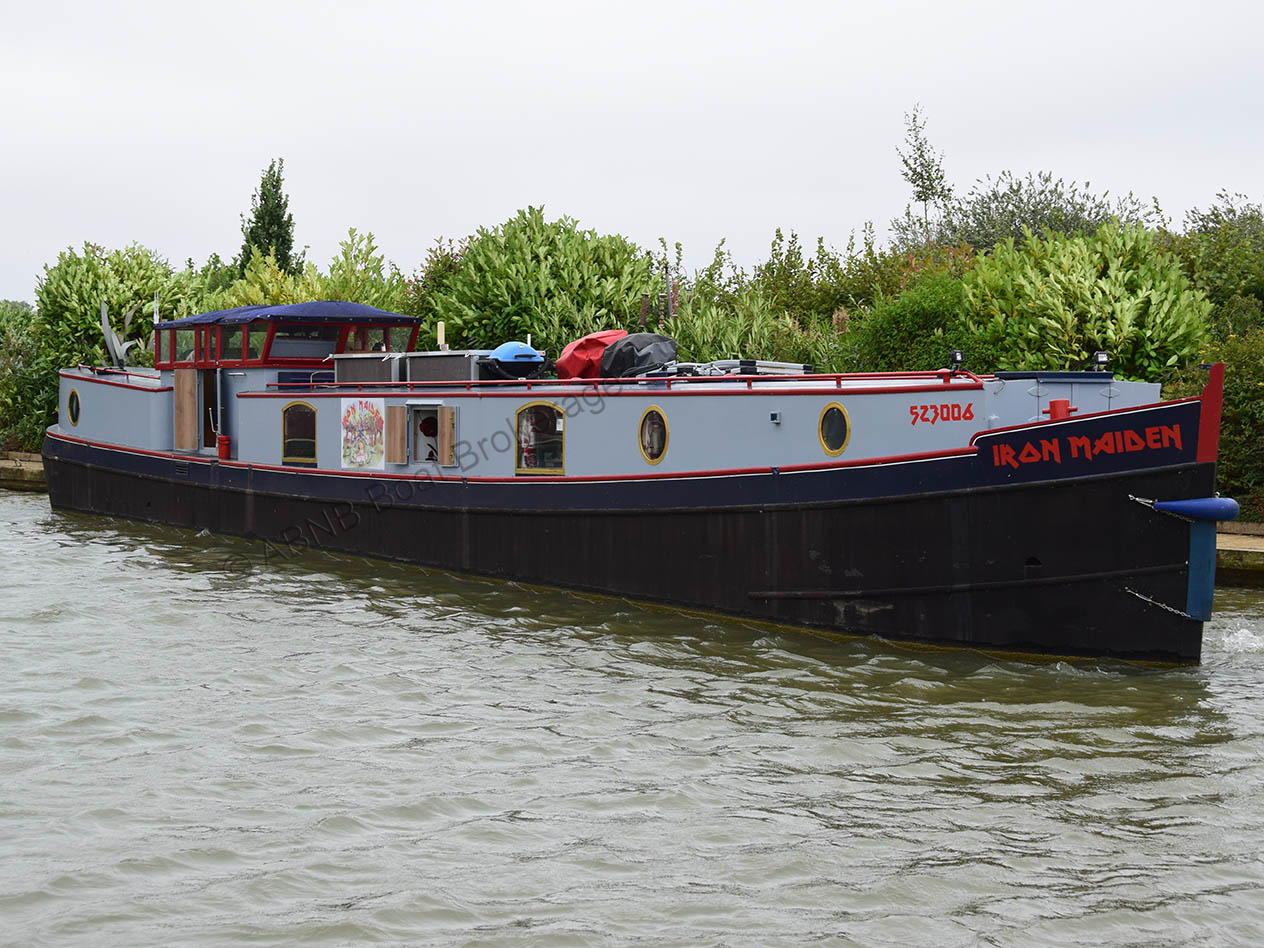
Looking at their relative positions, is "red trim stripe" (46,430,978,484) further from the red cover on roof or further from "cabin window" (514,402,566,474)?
the red cover on roof

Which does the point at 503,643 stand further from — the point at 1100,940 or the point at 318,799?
the point at 1100,940

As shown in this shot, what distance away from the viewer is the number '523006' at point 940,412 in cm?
1216

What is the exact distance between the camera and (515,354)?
16594mm

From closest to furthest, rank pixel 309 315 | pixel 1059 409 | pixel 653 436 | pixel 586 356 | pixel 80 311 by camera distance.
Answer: pixel 1059 409, pixel 653 436, pixel 586 356, pixel 309 315, pixel 80 311

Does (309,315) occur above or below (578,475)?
above

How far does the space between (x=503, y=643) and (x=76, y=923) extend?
21.3ft

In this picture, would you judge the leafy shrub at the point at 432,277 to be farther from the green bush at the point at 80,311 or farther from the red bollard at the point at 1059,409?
the red bollard at the point at 1059,409

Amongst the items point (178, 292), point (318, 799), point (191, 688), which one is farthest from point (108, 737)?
point (178, 292)

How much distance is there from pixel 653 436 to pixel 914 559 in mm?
3436

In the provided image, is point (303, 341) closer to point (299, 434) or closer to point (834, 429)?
point (299, 434)

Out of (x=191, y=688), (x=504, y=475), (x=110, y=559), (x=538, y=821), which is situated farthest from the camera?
(x=110, y=559)

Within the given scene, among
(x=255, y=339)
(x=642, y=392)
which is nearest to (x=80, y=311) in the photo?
(x=255, y=339)

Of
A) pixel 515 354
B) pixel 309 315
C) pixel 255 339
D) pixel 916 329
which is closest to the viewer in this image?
pixel 515 354

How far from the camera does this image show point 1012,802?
320 inches
